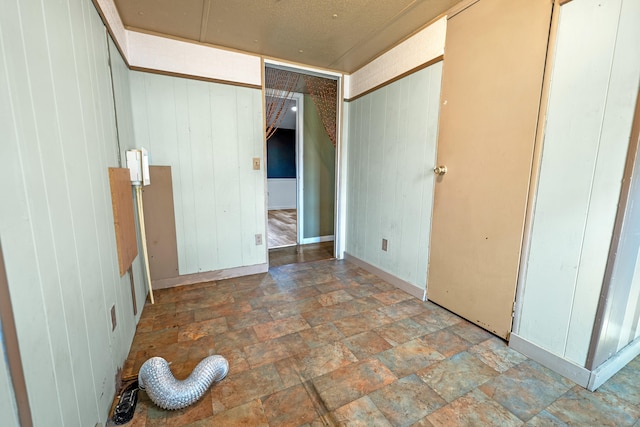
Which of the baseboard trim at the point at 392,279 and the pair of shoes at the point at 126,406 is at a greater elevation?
the baseboard trim at the point at 392,279

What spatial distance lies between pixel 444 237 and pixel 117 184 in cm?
229

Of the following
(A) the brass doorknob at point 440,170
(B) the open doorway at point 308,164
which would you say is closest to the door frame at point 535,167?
(A) the brass doorknob at point 440,170

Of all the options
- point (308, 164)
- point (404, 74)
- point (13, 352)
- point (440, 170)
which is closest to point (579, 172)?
point (440, 170)

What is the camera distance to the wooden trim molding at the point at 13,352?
62 cm

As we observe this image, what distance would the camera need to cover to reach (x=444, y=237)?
217 centimetres

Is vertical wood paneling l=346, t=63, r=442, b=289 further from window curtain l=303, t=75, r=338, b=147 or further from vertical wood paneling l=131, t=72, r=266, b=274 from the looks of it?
vertical wood paneling l=131, t=72, r=266, b=274

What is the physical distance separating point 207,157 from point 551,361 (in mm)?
2972

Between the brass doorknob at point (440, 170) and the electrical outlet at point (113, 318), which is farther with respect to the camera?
the brass doorknob at point (440, 170)

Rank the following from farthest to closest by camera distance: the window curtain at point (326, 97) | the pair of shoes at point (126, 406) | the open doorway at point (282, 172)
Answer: the open doorway at point (282, 172)
the window curtain at point (326, 97)
the pair of shoes at point (126, 406)

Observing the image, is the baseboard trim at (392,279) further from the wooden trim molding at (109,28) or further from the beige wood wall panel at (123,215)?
the wooden trim molding at (109,28)

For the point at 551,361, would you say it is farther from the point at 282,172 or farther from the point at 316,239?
the point at 282,172

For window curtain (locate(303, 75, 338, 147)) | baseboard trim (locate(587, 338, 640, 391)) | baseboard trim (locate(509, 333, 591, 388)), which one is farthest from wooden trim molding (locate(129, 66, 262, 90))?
baseboard trim (locate(587, 338, 640, 391))

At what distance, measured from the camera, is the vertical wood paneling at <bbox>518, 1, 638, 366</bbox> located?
50.0 inches

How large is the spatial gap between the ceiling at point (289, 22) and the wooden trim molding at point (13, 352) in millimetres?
2042
